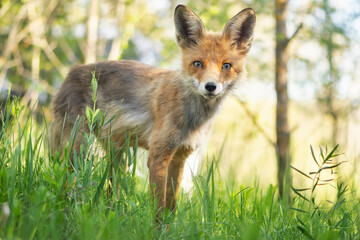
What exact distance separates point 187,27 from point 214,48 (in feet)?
1.63

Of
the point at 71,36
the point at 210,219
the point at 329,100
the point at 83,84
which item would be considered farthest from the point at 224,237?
the point at 71,36

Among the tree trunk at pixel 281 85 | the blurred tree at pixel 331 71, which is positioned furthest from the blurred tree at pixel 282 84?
the blurred tree at pixel 331 71

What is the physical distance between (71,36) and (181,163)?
11.7 meters

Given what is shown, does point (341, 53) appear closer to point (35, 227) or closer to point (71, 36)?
point (35, 227)

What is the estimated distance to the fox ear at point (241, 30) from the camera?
171 inches

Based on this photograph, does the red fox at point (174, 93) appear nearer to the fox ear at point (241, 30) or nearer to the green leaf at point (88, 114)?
the fox ear at point (241, 30)

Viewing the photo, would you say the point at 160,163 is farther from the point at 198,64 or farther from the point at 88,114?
the point at 88,114

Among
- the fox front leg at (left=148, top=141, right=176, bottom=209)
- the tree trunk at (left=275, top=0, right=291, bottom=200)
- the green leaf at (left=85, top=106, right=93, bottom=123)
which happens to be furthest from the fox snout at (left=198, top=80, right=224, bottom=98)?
the tree trunk at (left=275, top=0, right=291, bottom=200)

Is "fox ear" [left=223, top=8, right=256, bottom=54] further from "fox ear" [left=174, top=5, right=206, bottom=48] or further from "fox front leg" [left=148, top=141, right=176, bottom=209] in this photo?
"fox front leg" [left=148, top=141, right=176, bottom=209]

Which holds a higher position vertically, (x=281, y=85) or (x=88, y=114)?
(x=281, y=85)

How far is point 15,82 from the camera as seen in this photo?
1448cm

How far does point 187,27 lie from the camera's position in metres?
4.48

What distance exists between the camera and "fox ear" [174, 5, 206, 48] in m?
4.32

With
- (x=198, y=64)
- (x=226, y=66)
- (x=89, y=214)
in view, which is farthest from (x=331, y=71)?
(x=89, y=214)
